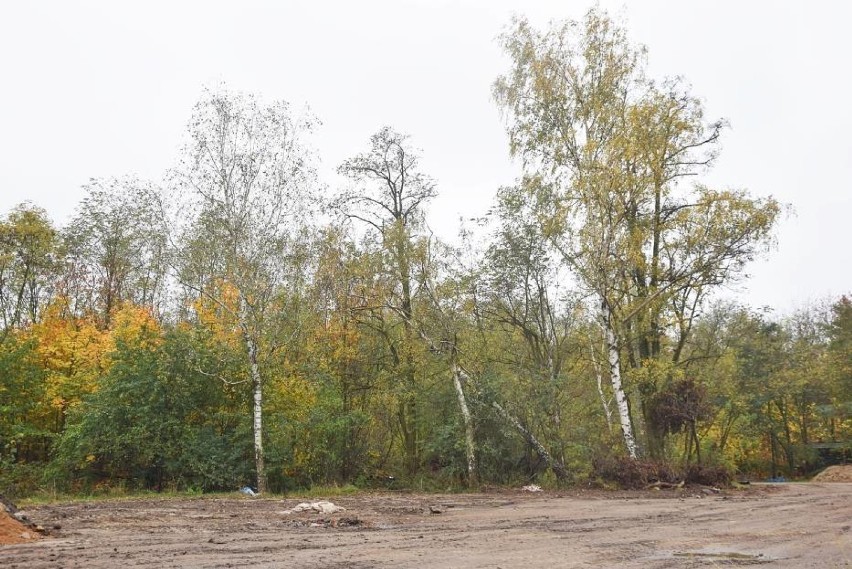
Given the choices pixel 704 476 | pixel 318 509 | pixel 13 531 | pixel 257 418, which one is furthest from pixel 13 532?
pixel 704 476

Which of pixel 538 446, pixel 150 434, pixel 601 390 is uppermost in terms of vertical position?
pixel 601 390

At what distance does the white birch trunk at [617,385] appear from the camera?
21.2 meters

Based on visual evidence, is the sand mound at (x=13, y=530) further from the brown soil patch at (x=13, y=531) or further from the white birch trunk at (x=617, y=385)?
the white birch trunk at (x=617, y=385)

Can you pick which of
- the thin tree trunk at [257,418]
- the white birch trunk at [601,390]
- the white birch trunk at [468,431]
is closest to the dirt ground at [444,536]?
the thin tree trunk at [257,418]

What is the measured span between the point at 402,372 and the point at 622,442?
8.27 m

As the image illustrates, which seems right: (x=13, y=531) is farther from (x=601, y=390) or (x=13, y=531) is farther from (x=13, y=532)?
(x=601, y=390)

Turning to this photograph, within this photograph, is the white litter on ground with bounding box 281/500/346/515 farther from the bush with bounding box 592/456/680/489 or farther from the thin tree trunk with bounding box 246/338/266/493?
the bush with bounding box 592/456/680/489

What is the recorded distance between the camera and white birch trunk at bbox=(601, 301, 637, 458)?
21188 mm

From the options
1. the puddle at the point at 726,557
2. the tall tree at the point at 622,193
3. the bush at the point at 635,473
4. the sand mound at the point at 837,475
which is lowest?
the sand mound at the point at 837,475

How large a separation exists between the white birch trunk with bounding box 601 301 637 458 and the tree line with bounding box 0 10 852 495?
68 millimetres

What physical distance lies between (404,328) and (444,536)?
48.6ft

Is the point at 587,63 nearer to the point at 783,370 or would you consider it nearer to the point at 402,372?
the point at 402,372

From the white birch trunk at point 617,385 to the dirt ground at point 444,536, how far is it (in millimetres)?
5700

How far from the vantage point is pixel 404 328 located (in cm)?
2408
